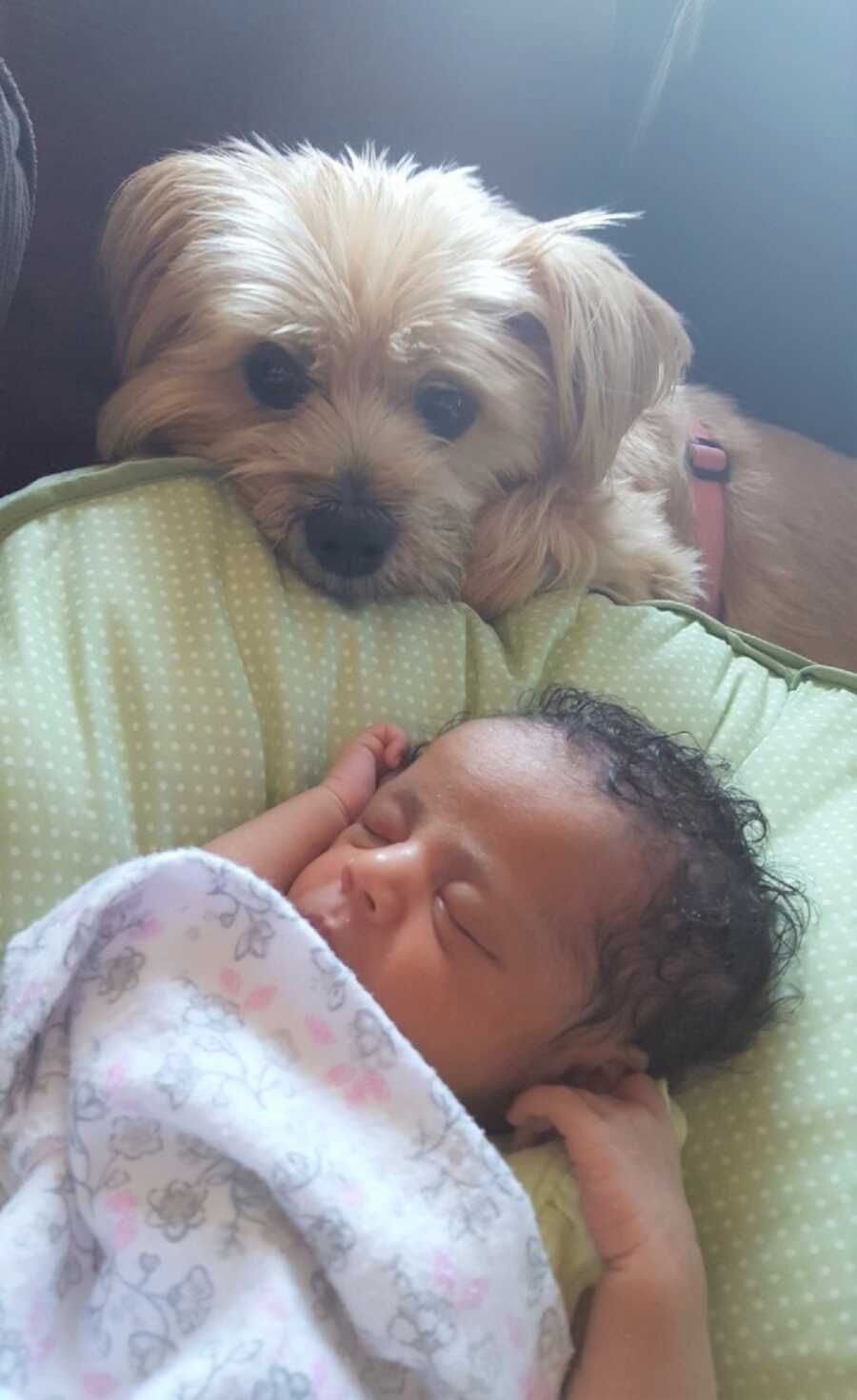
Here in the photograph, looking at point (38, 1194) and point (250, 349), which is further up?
point (250, 349)

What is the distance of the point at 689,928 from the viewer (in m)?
0.87

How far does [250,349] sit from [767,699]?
24.3 inches

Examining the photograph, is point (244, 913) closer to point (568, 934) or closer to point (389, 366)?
point (568, 934)

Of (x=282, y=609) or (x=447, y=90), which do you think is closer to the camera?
(x=282, y=609)

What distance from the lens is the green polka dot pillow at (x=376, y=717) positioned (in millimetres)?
832

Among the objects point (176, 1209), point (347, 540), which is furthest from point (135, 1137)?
point (347, 540)

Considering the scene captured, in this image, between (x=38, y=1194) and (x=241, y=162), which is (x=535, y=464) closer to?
(x=241, y=162)

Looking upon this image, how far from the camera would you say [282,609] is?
42.9 inches

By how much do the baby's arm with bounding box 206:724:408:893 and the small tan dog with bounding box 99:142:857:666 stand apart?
20 cm

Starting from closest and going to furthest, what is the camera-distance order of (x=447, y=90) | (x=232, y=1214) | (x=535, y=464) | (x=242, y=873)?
(x=232, y=1214) < (x=242, y=873) < (x=535, y=464) < (x=447, y=90)

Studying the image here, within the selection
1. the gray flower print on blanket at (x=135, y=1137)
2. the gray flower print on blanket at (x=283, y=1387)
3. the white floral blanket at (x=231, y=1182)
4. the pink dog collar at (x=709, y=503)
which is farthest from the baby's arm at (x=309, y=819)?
the pink dog collar at (x=709, y=503)

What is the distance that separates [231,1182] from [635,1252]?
26 cm

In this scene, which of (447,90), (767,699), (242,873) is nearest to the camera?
(242,873)

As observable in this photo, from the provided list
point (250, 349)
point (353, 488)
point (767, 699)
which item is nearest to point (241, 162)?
point (250, 349)
